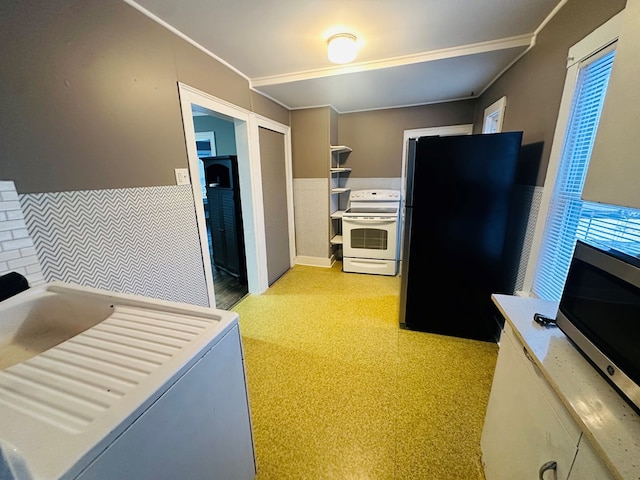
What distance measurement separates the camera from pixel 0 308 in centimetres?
88

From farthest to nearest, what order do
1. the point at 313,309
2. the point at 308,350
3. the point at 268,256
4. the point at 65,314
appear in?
the point at 268,256 < the point at 313,309 < the point at 308,350 < the point at 65,314

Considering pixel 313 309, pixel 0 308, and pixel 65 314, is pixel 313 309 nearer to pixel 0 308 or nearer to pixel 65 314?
pixel 65 314

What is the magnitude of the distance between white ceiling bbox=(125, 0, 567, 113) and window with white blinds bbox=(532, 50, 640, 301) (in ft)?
2.14

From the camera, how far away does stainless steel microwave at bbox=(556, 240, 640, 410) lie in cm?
65

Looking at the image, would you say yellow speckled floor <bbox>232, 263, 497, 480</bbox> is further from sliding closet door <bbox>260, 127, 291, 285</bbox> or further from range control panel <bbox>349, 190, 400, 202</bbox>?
range control panel <bbox>349, 190, 400, 202</bbox>

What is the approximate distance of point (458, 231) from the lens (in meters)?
1.95

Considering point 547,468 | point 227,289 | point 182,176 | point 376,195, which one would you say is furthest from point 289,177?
point 547,468

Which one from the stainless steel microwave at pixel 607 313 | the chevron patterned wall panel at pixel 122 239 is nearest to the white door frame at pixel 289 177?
the chevron patterned wall panel at pixel 122 239

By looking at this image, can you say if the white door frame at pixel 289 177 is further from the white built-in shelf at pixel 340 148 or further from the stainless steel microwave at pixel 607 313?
the stainless steel microwave at pixel 607 313

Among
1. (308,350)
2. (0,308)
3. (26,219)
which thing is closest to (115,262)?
(26,219)

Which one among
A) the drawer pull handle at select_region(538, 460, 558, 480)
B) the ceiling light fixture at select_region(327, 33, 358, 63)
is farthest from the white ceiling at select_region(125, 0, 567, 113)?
the drawer pull handle at select_region(538, 460, 558, 480)

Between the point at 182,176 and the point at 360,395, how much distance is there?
1945mm

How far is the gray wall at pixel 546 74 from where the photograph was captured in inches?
50.7

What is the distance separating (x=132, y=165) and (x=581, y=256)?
7.18 feet
